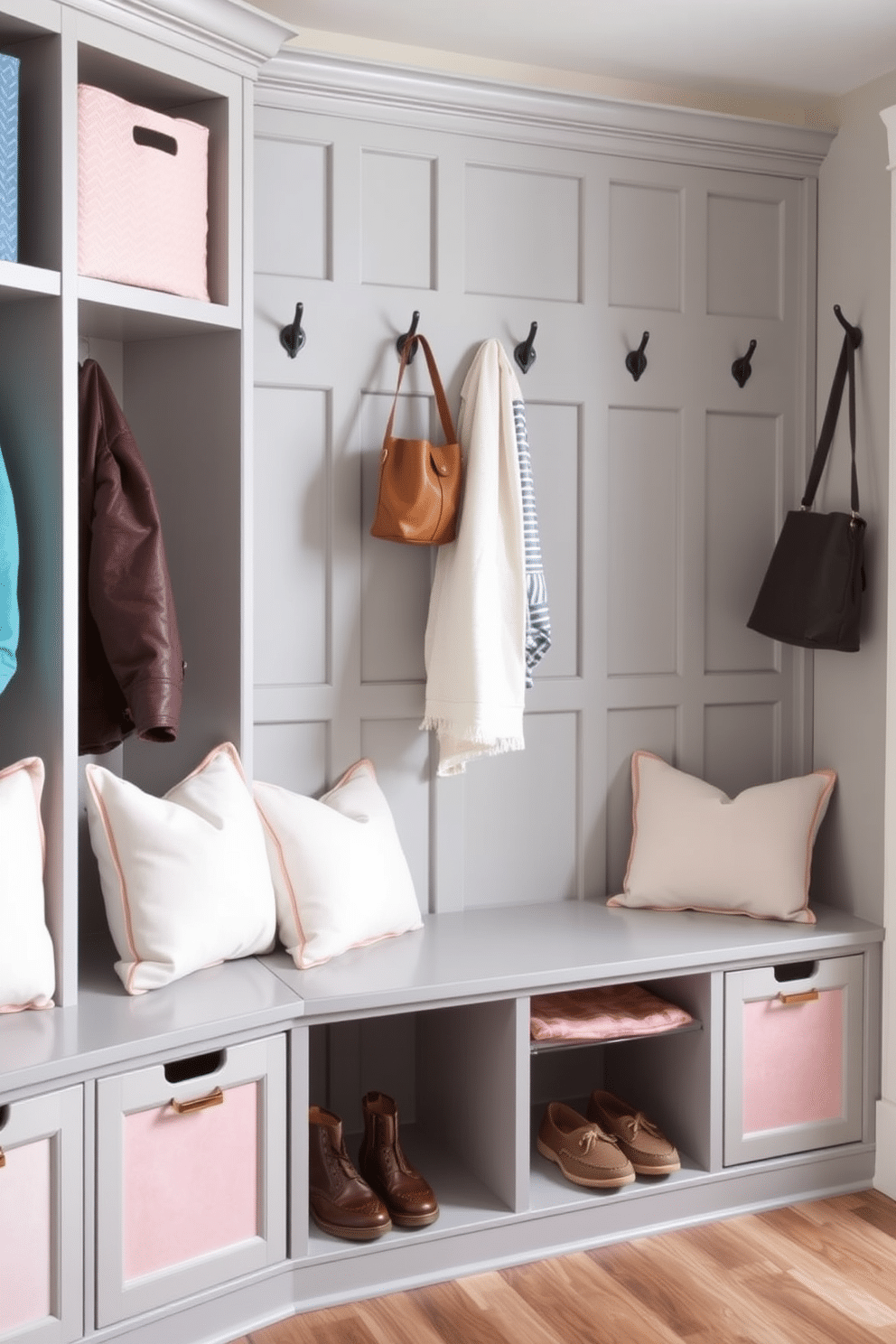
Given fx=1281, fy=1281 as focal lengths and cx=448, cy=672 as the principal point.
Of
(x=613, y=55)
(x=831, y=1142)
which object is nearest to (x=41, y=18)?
(x=613, y=55)

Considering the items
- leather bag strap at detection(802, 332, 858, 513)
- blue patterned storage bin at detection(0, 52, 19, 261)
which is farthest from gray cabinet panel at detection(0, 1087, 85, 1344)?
leather bag strap at detection(802, 332, 858, 513)

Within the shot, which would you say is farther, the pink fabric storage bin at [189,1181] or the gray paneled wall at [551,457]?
the gray paneled wall at [551,457]

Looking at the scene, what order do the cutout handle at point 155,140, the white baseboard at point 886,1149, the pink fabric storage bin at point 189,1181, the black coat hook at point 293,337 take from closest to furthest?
the pink fabric storage bin at point 189,1181, the cutout handle at point 155,140, the black coat hook at point 293,337, the white baseboard at point 886,1149

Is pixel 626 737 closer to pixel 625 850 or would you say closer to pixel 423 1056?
pixel 625 850

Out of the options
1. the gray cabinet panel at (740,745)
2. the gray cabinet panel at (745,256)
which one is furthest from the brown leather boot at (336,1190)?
the gray cabinet panel at (745,256)

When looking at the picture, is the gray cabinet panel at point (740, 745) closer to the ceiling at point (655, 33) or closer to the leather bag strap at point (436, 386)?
the leather bag strap at point (436, 386)

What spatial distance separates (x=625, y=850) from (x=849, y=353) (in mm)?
1290

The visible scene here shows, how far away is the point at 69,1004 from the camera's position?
2.20 m

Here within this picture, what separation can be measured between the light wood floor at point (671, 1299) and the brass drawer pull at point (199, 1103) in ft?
1.40

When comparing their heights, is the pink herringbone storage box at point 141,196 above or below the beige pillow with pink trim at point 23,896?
above

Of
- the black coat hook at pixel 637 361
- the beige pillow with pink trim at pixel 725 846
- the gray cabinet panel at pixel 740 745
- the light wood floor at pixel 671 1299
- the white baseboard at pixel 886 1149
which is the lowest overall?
the light wood floor at pixel 671 1299

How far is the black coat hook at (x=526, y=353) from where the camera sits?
9.42 ft

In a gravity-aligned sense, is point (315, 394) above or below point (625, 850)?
above

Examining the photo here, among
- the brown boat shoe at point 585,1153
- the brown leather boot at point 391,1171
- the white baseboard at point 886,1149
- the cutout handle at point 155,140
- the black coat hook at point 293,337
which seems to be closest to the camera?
the cutout handle at point 155,140
